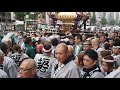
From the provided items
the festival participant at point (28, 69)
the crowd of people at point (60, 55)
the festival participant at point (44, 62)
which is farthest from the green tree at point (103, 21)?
the festival participant at point (28, 69)

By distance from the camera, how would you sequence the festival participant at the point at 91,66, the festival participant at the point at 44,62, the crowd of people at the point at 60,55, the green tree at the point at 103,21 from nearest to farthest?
1. the festival participant at the point at 91,66
2. the crowd of people at the point at 60,55
3. the festival participant at the point at 44,62
4. the green tree at the point at 103,21

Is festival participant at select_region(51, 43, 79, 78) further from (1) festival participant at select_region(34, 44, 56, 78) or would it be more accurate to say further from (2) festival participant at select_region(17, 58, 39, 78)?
(2) festival participant at select_region(17, 58, 39, 78)

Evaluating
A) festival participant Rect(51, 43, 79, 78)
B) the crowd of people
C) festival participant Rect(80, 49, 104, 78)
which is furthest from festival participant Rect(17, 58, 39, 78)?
festival participant Rect(80, 49, 104, 78)

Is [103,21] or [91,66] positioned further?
[103,21]

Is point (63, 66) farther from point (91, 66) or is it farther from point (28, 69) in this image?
point (28, 69)

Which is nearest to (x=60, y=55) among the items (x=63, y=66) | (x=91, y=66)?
(x=63, y=66)

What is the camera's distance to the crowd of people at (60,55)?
16.0ft

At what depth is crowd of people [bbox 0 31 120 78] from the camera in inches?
192

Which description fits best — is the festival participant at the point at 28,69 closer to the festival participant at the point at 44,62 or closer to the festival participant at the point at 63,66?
the festival participant at the point at 44,62

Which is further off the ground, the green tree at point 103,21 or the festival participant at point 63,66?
the green tree at point 103,21

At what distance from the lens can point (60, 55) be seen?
5215 millimetres
